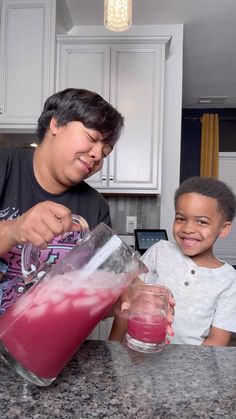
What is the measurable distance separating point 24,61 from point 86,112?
1.74 metres

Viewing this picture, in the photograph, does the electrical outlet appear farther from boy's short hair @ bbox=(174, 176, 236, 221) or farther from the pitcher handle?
the pitcher handle

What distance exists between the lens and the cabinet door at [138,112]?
7.70ft

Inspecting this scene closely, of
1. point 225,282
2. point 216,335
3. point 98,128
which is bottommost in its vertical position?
point 216,335

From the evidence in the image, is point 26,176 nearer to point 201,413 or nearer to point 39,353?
point 39,353

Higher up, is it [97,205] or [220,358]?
[97,205]

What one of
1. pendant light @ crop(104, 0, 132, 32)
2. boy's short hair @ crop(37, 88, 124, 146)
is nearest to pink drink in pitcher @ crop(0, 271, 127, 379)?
boy's short hair @ crop(37, 88, 124, 146)

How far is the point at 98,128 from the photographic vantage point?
0.79 meters

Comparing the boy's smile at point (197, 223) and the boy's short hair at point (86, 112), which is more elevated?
the boy's short hair at point (86, 112)

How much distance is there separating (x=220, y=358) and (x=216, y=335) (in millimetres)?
403

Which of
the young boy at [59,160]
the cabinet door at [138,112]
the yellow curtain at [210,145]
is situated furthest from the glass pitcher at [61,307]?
the yellow curtain at [210,145]

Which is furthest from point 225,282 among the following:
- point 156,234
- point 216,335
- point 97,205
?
point 156,234

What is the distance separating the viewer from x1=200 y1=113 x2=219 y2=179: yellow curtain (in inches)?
178

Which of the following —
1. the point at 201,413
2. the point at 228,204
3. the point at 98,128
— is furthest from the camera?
the point at 228,204

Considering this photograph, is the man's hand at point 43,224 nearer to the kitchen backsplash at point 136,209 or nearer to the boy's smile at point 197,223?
the boy's smile at point 197,223
